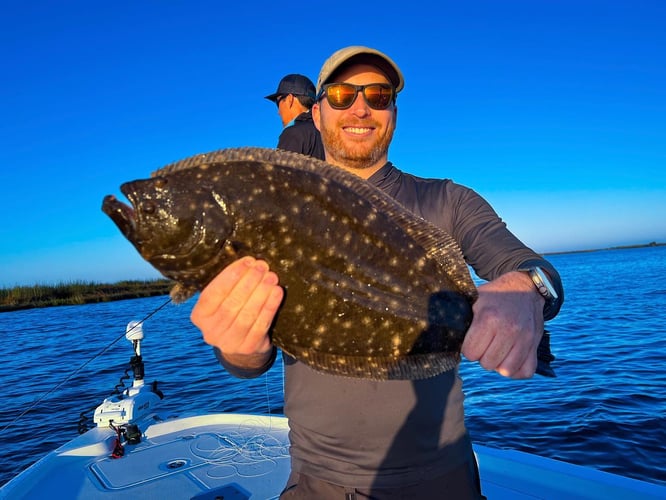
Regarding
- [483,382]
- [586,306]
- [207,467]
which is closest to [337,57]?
[207,467]

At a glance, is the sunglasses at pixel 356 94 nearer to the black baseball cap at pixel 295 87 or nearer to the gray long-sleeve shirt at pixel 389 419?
the gray long-sleeve shirt at pixel 389 419

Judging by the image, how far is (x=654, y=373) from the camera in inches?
495

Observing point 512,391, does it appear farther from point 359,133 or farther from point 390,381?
point 359,133

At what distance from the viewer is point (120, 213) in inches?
84.7

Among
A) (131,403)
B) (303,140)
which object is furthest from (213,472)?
(303,140)

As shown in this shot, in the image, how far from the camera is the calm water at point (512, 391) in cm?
906

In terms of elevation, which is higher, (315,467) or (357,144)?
(357,144)

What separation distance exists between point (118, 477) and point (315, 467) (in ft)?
15.8

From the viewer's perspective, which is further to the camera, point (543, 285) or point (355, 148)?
point (355, 148)

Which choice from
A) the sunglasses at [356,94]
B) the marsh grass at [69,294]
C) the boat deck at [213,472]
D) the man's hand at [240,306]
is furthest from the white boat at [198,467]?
the marsh grass at [69,294]

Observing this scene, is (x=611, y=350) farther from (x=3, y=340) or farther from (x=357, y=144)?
(x=3, y=340)

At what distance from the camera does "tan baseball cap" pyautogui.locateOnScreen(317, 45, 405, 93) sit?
11.4 ft

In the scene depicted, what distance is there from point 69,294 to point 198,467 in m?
54.2

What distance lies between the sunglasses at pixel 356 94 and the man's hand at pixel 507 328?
1885mm
